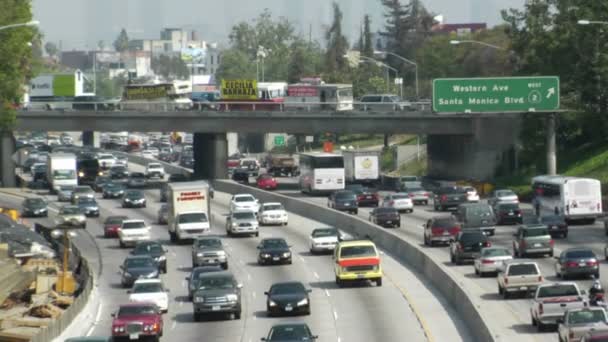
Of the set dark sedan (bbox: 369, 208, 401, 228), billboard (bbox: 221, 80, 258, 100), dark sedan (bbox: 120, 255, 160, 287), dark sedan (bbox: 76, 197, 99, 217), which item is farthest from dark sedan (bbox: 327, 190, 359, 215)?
billboard (bbox: 221, 80, 258, 100)

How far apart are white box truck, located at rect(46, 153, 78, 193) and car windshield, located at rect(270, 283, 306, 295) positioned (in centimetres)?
6781

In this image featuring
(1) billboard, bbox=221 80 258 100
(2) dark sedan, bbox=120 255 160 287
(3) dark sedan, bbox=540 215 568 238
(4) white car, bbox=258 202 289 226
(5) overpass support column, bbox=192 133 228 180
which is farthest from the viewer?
(1) billboard, bbox=221 80 258 100

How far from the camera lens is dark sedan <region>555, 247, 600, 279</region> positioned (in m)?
55.4

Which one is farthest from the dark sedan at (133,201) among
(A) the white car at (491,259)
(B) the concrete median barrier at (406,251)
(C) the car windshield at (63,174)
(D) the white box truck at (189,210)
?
(A) the white car at (491,259)

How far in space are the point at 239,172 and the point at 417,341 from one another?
8263cm

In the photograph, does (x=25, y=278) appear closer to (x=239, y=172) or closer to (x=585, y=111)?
(x=585, y=111)

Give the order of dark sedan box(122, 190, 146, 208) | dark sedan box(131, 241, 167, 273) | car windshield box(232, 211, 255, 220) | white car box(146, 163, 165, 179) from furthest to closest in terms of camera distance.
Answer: white car box(146, 163, 165, 179), dark sedan box(122, 190, 146, 208), car windshield box(232, 211, 255, 220), dark sedan box(131, 241, 167, 273)

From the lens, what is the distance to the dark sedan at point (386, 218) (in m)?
83.5

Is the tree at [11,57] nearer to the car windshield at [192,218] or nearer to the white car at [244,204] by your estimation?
the white car at [244,204]

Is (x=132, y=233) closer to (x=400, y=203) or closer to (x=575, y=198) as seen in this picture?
(x=400, y=203)

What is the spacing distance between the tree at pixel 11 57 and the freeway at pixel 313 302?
33.9 m

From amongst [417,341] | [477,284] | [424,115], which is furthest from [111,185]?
[417,341]

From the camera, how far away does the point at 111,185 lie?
115125 millimetres

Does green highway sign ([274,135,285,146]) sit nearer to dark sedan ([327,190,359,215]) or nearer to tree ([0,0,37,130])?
tree ([0,0,37,130])
